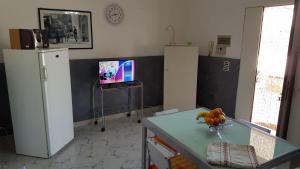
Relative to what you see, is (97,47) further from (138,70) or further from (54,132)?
(54,132)

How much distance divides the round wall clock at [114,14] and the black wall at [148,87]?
756 millimetres

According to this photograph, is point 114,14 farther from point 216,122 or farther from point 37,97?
point 216,122

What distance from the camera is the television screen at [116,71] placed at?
3.76m

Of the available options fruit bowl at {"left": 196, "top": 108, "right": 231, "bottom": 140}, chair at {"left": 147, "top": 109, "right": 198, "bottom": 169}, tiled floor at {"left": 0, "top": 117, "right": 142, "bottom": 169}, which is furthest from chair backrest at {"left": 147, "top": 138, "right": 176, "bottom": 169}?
tiled floor at {"left": 0, "top": 117, "right": 142, "bottom": 169}

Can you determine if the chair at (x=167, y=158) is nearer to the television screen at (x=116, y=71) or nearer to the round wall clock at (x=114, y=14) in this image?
the television screen at (x=116, y=71)

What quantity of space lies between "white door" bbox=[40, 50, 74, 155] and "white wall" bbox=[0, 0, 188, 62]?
0.73 m

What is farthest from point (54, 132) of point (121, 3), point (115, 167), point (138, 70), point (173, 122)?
point (121, 3)

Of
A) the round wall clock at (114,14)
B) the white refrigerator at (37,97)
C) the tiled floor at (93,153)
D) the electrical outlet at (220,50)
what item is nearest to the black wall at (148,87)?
the electrical outlet at (220,50)

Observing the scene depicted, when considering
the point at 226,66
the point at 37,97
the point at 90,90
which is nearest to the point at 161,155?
the point at 37,97

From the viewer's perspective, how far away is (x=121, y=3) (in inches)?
158

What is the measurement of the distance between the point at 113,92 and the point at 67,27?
140cm

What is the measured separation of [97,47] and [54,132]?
164 centimetres

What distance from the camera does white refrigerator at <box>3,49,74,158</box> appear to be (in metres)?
2.69

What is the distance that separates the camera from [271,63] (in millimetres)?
3510
